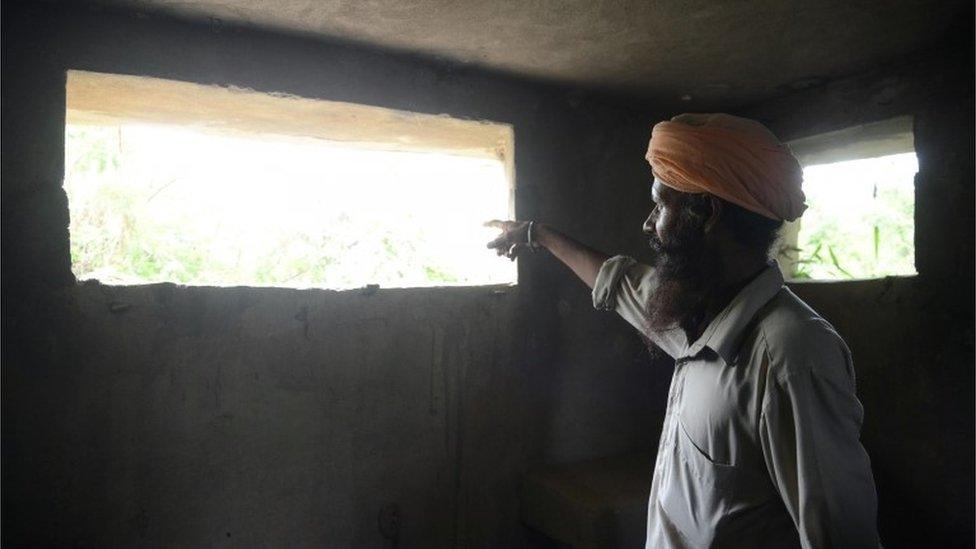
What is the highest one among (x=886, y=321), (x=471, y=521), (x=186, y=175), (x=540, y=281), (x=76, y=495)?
(x=186, y=175)

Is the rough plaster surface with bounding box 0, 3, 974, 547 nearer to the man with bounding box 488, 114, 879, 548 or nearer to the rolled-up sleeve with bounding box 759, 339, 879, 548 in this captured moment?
the man with bounding box 488, 114, 879, 548

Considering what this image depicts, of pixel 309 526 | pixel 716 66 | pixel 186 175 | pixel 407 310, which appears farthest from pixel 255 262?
pixel 716 66

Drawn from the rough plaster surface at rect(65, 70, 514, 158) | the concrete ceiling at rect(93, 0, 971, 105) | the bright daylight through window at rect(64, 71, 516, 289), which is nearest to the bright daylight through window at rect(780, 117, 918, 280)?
the concrete ceiling at rect(93, 0, 971, 105)

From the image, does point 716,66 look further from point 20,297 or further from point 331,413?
point 20,297

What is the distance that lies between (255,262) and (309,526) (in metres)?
1.51

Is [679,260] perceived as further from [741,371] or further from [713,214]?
[741,371]

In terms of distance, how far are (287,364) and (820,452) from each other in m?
1.61

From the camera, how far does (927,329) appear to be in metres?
2.27

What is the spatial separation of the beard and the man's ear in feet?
0.07

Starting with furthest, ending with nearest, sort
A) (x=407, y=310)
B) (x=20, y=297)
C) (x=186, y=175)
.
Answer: (x=186, y=175)
(x=407, y=310)
(x=20, y=297)

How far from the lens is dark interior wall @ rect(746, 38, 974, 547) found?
2174 millimetres

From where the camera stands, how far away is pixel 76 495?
5.71ft

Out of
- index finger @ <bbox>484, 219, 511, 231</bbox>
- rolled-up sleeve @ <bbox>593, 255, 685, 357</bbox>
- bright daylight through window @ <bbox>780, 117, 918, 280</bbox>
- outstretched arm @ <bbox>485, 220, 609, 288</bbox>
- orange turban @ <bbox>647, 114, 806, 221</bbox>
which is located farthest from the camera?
bright daylight through window @ <bbox>780, 117, 918, 280</bbox>

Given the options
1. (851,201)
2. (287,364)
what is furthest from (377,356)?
(851,201)
